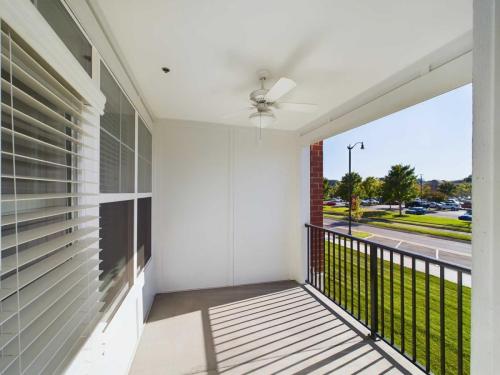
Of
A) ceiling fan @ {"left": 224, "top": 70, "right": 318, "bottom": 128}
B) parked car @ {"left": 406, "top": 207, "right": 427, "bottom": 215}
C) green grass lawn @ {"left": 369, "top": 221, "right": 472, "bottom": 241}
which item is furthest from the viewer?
green grass lawn @ {"left": 369, "top": 221, "right": 472, "bottom": 241}

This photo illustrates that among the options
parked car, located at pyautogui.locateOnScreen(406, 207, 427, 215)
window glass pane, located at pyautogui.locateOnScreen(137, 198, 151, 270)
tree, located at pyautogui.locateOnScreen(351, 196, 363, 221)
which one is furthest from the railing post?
tree, located at pyautogui.locateOnScreen(351, 196, 363, 221)

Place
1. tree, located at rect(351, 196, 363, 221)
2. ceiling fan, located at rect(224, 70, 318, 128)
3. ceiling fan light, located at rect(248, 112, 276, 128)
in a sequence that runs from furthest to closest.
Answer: tree, located at rect(351, 196, 363, 221) < ceiling fan light, located at rect(248, 112, 276, 128) < ceiling fan, located at rect(224, 70, 318, 128)

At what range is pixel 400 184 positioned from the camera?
8008 mm

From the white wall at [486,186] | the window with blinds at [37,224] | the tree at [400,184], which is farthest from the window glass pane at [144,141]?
the tree at [400,184]

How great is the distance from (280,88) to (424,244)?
9131 millimetres

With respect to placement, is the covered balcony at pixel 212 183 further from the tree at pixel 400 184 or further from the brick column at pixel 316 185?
the tree at pixel 400 184

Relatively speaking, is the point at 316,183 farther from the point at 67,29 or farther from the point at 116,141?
the point at 67,29

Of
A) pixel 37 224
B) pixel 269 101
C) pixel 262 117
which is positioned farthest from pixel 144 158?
pixel 37 224

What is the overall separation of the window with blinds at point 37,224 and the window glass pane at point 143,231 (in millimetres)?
1317

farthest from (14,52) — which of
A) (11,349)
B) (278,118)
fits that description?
(278,118)

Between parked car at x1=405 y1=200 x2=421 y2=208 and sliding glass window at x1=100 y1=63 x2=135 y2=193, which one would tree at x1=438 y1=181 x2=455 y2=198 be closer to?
parked car at x1=405 y1=200 x2=421 y2=208

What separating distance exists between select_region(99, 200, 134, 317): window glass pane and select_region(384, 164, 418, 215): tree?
8194 millimetres

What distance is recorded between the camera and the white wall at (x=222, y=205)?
3311 millimetres

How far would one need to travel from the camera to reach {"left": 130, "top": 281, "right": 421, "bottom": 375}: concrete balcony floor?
6.38ft
